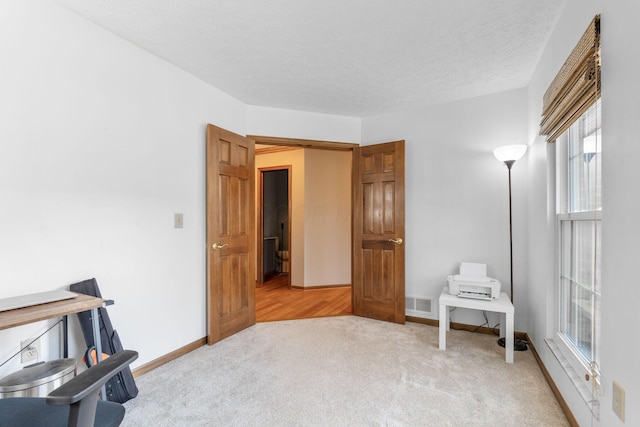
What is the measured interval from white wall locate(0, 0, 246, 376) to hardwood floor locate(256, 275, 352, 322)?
1160 mm

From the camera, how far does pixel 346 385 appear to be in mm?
2227

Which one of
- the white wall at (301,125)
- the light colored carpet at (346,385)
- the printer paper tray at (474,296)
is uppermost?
the white wall at (301,125)

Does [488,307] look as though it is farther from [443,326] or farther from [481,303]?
[443,326]

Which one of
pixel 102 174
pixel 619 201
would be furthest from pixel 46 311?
pixel 619 201

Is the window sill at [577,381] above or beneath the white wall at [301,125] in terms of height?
beneath

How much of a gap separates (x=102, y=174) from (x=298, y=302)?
2.98 m

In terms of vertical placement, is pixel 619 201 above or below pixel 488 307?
above

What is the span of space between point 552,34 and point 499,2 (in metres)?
0.57

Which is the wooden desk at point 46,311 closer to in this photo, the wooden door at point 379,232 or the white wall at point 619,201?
the white wall at point 619,201

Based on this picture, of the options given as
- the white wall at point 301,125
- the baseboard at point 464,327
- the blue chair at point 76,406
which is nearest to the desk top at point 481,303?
the baseboard at point 464,327

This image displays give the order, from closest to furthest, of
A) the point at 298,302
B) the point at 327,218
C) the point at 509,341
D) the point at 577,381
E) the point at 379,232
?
the point at 577,381, the point at 509,341, the point at 379,232, the point at 298,302, the point at 327,218

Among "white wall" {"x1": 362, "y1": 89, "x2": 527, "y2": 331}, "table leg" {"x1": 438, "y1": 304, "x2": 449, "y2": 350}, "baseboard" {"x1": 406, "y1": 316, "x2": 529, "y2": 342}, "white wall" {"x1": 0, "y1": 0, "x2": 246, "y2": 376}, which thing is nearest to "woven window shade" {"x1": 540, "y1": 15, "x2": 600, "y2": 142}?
"white wall" {"x1": 362, "y1": 89, "x2": 527, "y2": 331}

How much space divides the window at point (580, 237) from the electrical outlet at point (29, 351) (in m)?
2.93

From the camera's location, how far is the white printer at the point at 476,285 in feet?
9.10
